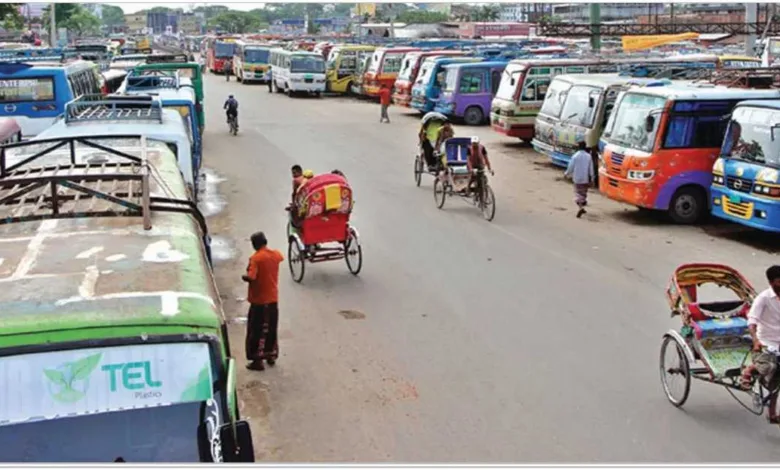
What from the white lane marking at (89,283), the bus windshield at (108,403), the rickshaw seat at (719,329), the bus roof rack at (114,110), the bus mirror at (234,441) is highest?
the bus roof rack at (114,110)

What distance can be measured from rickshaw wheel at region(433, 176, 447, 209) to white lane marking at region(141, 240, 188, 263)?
36.2 feet

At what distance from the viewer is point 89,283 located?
4770mm

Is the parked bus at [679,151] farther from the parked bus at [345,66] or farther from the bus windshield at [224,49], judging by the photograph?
the bus windshield at [224,49]

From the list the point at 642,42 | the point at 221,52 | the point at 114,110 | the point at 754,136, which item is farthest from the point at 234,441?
the point at 221,52

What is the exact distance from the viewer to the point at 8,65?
20.2 meters

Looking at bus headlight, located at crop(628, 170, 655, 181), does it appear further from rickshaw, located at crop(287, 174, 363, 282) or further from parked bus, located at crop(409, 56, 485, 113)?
parked bus, located at crop(409, 56, 485, 113)

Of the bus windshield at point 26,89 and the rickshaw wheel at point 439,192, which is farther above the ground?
the bus windshield at point 26,89

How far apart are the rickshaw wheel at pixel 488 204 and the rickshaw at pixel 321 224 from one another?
4035mm

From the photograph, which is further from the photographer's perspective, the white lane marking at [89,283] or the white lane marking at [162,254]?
the white lane marking at [162,254]

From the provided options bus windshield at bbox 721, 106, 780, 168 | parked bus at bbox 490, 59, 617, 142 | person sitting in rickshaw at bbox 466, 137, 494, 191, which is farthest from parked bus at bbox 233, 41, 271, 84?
bus windshield at bbox 721, 106, 780, 168

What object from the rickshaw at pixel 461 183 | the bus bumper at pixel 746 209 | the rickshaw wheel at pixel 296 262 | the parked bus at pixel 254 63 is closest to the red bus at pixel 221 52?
the parked bus at pixel 254 63

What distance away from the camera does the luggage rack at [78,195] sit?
6.17m

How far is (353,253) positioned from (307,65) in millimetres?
32377

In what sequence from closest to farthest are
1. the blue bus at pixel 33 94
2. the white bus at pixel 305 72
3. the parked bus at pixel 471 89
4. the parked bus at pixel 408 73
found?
1. the blue bus at pixel 33 94
2. the parked bus at pixel 471 89
3. the parked bus at pixel 408 73
4. the white bus at pixel 305 72
